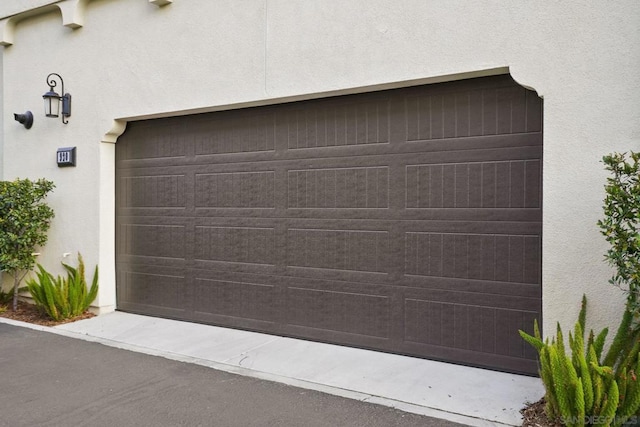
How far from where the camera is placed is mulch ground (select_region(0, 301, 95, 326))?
22.6ft

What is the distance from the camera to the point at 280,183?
5914mm

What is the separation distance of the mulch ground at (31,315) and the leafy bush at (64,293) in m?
0.07

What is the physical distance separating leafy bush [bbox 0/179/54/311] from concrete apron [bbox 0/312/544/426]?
1.20m

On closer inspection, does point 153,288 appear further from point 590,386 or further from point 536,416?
point 590,386

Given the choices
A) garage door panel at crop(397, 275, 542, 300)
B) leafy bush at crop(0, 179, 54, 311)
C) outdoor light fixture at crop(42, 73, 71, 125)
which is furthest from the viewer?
outdoor light fixture at crop(42, 73, 71, 125)

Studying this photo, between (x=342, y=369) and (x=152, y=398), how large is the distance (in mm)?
1602

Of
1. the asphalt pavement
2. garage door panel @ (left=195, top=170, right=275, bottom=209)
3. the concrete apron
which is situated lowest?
the asphalt pavement

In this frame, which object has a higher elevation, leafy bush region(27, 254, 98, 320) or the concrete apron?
leafy bush region(27, 254, 98, 320)

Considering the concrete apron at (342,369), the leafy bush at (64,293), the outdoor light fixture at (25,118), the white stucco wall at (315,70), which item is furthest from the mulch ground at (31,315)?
the outdoor light fixture at (25,118)

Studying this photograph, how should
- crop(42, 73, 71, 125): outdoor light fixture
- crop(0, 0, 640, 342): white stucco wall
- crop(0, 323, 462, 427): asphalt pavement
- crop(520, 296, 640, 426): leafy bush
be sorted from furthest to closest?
crop(42, 73, 71, 125): outdoor light fixture < crop(0, 0, 640, 342): white stucco wall < crop(0, 323, 462, 427): asphalt pavement < crop(520, 296, 640, 426): leafy bush

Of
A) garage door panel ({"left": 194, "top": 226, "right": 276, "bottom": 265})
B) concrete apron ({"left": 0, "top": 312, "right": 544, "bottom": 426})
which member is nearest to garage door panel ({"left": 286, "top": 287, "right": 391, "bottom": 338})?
concrete apron ({"left": 0, "top": 312, "right": 544, "bottom": 426})

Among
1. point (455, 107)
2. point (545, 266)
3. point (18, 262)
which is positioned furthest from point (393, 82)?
point (18, 262)

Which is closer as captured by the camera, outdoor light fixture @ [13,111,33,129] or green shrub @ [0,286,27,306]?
outdoor light fixture @ [13,111,33,129]

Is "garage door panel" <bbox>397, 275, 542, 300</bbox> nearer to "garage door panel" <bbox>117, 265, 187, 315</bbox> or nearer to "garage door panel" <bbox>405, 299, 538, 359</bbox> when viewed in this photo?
"garage door panel" <bbox>405, 299, 538, 359</bbox>
